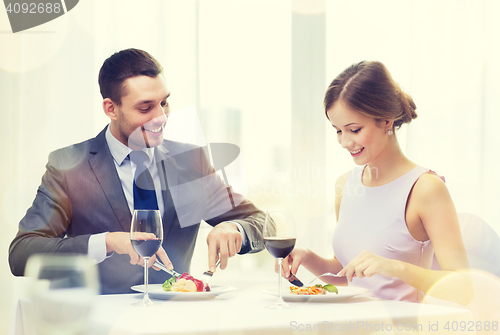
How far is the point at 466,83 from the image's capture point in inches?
111

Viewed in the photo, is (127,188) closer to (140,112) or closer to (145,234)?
(140,112)

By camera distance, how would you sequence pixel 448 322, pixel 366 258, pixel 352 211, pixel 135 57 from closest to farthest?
1. pixel 448 322
2. pixel 366 258
3. pixel 352 211
4. pixel 135 57

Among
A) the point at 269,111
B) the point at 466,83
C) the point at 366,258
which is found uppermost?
the point at 466,83

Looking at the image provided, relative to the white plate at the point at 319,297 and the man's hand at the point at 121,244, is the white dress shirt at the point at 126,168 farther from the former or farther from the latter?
the white plate at the point at 319,297

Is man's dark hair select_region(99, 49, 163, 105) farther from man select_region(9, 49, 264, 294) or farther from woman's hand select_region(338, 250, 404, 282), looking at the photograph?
woman's hand select_region(338, 250, 404, 282)

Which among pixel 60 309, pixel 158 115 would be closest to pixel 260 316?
pixel 60 309

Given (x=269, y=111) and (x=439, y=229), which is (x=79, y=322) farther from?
(x=269, y=111)

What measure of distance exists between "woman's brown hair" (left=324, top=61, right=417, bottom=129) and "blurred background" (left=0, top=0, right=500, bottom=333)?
0.95 meters

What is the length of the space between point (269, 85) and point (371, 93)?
1083mm

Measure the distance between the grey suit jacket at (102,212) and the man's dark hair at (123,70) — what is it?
0.21m

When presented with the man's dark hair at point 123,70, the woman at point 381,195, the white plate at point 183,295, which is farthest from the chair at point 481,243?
the man's dark hair at point 123,70

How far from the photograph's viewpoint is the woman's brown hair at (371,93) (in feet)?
5.46

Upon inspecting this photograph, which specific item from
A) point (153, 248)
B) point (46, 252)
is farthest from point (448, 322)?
point (46, 252)

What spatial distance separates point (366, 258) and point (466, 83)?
207cm
